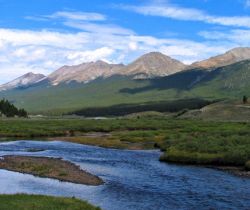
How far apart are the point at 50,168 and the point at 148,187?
682 inches

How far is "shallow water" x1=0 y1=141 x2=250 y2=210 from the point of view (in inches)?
1868

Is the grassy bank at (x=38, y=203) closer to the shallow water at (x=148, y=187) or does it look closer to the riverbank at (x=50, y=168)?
the shallow water at (x=148, y=187)

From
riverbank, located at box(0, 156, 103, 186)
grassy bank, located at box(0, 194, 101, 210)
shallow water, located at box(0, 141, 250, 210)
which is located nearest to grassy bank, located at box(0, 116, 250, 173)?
shallow water, located at box(0, 141, 250, 210)

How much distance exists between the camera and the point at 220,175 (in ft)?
209

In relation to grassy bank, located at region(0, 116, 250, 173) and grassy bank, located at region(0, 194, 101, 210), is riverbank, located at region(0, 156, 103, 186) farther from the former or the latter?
grassy bank, located at region(0, 116, 250, 173)

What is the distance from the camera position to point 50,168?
221ft

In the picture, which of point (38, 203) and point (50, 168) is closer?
point (38, 203)

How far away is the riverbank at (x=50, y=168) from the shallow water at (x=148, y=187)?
1899 millimetres

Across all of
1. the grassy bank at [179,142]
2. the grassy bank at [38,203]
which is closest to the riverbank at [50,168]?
the grassy bank at [38,203]

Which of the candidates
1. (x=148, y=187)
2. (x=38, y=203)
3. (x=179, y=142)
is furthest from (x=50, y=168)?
(x=179, y=142)

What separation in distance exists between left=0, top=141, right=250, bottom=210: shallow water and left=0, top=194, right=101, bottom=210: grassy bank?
12.3 feet

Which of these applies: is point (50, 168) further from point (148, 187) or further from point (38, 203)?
point (38, 203)

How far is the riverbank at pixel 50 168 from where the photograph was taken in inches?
2397

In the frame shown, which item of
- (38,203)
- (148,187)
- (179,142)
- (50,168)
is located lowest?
(148,187)
